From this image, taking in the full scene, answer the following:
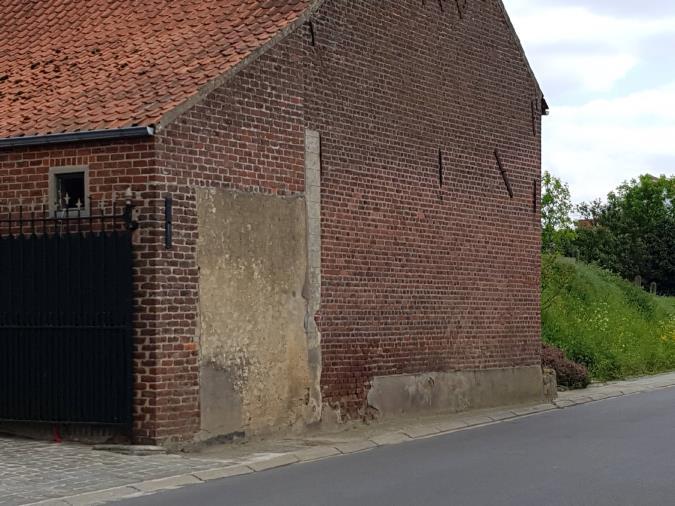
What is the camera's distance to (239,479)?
41.2 feet

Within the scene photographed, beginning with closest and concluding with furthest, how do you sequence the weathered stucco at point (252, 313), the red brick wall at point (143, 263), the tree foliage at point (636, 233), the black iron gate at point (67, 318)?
the red brick wall at point (143, 263) → the black iron gate at point (67, 318) → the weathered stucco at point (252, 313) → the tree foliage at point (636, 233)

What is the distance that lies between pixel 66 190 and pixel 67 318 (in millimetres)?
1588

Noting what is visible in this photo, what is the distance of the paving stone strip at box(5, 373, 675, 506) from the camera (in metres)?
11.1

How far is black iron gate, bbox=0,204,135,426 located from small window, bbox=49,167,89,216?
131 millimetres

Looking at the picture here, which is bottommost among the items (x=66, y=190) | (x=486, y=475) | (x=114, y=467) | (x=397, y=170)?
(x=486, y=475)

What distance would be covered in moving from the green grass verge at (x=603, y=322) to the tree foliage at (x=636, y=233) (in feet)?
97.4

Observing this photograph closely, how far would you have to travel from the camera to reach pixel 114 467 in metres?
12.7

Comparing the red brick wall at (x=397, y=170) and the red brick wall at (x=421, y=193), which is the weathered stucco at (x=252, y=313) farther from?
the red brick wall at (x=421, y=193)

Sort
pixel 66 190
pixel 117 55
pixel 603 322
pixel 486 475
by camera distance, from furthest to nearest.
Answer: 1. pixel 603 322
2. pixel 117 55
3. pixel 66 190
4. pixel 486 475

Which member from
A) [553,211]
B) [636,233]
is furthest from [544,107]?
[636,233]

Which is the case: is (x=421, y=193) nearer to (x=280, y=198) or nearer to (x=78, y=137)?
(x=280, y=198)

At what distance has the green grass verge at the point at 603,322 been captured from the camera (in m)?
30.1

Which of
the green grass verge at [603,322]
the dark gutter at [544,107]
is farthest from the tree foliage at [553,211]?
the dark gutter at [544,107]

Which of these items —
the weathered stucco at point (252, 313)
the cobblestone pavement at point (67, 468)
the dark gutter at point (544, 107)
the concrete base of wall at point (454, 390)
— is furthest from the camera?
the dark gutter at point (544, 107)
